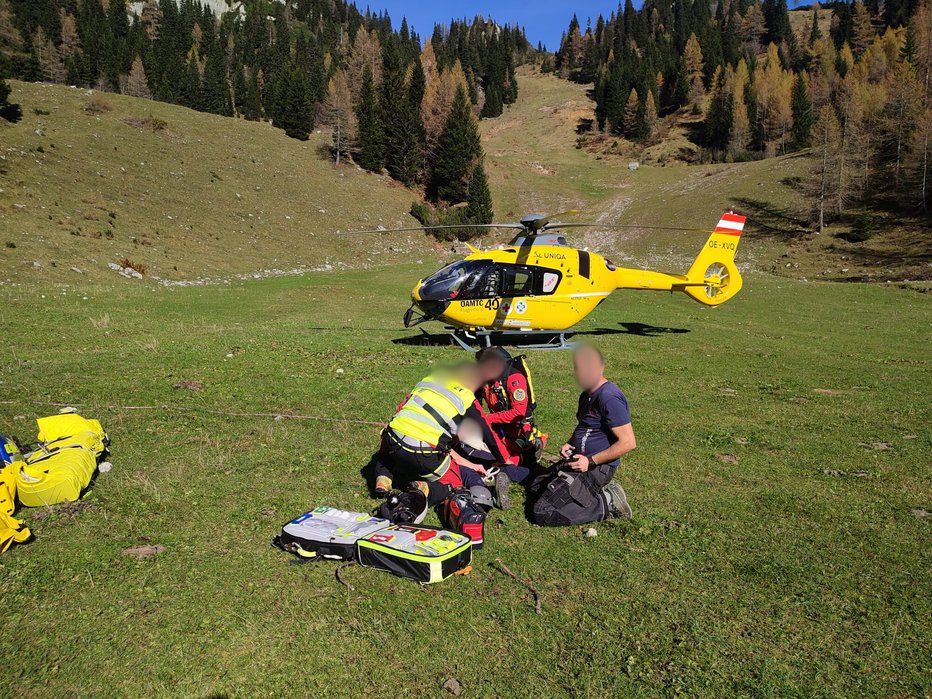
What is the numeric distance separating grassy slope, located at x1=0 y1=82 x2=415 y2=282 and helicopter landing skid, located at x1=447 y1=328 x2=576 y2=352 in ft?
68.9

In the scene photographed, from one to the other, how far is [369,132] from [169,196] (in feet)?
94.4

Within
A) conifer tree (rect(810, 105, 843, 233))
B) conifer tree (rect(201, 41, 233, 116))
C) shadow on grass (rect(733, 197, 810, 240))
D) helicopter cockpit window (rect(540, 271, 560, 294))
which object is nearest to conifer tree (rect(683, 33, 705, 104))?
conifer tree (rect(810, 105, 843, 233))

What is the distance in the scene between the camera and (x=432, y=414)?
19.6 ft

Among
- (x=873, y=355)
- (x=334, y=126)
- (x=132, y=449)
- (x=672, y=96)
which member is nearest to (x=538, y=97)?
(x=672, y=96)

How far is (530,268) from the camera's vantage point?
587 inches

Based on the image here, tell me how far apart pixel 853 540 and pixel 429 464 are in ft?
14.4

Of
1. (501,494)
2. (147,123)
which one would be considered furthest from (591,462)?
(147,123)

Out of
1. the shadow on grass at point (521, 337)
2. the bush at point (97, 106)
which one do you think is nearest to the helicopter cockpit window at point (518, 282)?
the shadow on grass at point (521, 337)

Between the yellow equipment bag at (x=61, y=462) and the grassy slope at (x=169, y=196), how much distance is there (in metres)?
22.8

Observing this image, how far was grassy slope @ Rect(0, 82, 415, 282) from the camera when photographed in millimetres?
32469

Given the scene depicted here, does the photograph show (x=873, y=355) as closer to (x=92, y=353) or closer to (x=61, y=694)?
(x=61, y=694)

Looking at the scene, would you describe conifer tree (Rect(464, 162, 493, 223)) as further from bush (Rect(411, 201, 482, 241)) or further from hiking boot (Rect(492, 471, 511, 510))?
hiking boot (Rect(492, 471, 511, 510))

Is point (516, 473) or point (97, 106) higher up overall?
point (97, 106)

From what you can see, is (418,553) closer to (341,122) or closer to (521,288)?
(521,288)
